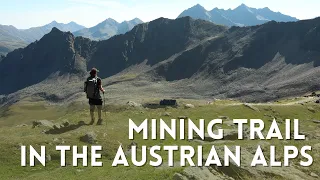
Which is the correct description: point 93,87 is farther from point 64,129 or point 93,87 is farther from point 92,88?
point 64,129

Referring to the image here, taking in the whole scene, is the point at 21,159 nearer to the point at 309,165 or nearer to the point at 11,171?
the point at 11,171

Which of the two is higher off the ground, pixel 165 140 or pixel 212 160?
pixel 212 160

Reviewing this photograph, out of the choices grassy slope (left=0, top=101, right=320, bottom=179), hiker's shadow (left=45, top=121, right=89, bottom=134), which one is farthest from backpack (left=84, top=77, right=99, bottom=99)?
hiker's shadow (left=45, top=121, right=89, bottom=134)

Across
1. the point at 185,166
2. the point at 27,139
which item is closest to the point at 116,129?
the point at 27,139

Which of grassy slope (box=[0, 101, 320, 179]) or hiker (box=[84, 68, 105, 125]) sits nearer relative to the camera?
grassy slope (box=[0, 101, 320, 179])

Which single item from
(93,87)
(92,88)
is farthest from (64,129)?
(93,87)

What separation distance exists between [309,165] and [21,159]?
18.5m

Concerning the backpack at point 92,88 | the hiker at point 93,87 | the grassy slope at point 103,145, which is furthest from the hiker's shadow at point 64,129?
the backpack at point 92,88

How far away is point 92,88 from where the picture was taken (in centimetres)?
Result: 3134

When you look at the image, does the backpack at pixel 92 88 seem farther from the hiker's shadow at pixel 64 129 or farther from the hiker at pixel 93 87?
the hiker's shadow at pixel 64 129

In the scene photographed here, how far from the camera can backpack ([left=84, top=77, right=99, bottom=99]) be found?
31084 mm

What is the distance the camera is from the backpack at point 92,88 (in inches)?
1224

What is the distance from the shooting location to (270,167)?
2005 centimetres

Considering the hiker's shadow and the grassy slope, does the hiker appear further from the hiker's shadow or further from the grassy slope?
the hiker's shadow
